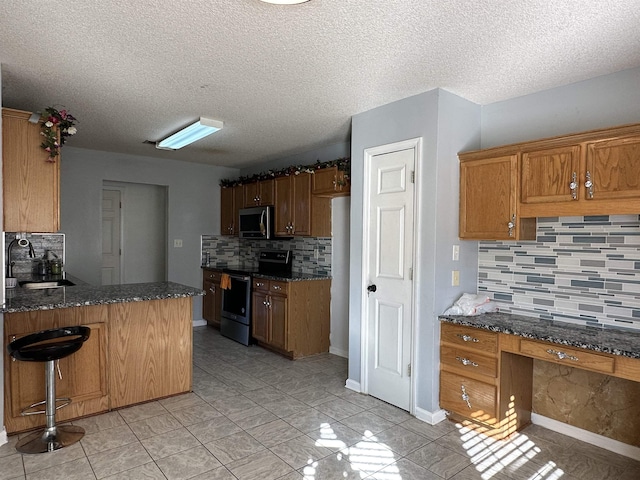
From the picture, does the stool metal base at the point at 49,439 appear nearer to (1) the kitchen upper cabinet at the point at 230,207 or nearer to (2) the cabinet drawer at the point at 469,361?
(2) the cabinet drawer at the point at 469,361

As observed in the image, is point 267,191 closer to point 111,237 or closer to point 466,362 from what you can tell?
point 111,237

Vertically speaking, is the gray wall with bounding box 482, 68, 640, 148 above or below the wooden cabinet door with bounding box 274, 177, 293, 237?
above

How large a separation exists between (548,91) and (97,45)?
2989 millimetres

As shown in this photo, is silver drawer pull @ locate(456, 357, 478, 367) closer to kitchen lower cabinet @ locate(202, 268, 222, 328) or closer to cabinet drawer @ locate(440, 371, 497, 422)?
cabinet drawer @ locate(440, 371, 497, 422)

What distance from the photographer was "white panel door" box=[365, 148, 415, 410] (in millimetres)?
3115

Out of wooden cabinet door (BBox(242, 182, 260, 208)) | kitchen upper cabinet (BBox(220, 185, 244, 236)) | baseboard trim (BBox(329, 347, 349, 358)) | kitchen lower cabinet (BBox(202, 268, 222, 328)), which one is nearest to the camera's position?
baseboard trim (BBox(329, 347, 349, 358))

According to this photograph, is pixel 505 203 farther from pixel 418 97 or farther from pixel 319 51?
pixel 319 51

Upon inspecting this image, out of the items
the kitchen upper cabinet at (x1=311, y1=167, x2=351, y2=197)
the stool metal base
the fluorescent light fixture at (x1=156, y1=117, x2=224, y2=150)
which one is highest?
the fluorescent light fixture at (x1=156, y1=117, x2=224, y2=150)

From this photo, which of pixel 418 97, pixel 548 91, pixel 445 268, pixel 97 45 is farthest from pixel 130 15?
pixel 548 91

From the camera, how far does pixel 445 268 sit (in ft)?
9.87

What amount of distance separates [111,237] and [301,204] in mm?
2980

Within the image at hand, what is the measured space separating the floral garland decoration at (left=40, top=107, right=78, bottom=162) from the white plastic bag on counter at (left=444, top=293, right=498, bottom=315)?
3060mm

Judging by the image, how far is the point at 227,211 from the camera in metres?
6.12

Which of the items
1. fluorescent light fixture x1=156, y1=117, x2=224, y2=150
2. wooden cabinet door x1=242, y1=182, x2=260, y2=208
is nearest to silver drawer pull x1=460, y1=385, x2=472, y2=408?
fluorescent light fixture x1=156, y1=117, x2=224, y2=150
